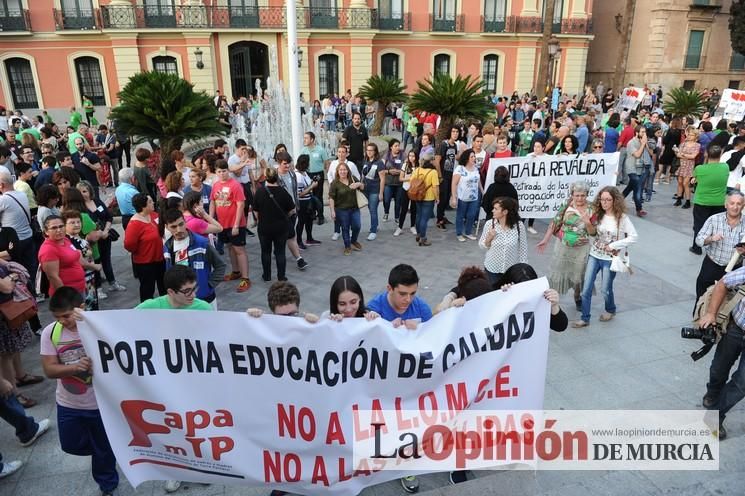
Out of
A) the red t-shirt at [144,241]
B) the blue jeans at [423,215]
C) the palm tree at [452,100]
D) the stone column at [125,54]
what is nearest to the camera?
the red t-shirt at [144,241]

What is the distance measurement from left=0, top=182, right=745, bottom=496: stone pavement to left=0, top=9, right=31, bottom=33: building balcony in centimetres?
2228

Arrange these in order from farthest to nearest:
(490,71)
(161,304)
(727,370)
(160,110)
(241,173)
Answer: (490,71) → (160,110) → (241,173) → (727,370) → (161,304)

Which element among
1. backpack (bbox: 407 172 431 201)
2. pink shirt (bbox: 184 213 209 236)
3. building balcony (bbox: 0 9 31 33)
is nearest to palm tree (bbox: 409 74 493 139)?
backpack (bbox: 407 172 431 201)

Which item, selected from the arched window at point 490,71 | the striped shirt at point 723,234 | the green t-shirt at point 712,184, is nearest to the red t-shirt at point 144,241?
the striped shirt at point 723,234

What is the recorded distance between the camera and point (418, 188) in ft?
28.1

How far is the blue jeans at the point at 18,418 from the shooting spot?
3.95m

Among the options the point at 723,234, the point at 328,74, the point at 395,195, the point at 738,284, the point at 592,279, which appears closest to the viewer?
the point at 738,284

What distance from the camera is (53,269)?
4875mm

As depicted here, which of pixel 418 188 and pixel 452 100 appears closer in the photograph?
pixel 418 188

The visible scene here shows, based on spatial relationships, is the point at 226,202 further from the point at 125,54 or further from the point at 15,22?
the point at 15,22

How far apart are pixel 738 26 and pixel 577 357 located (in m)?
34.7

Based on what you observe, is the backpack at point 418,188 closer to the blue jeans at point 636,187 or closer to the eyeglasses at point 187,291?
the blue jeans at point 636,187

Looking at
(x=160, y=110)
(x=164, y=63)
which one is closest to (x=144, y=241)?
(x=160, y=110)

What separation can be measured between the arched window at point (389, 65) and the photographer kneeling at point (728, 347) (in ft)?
88.7
